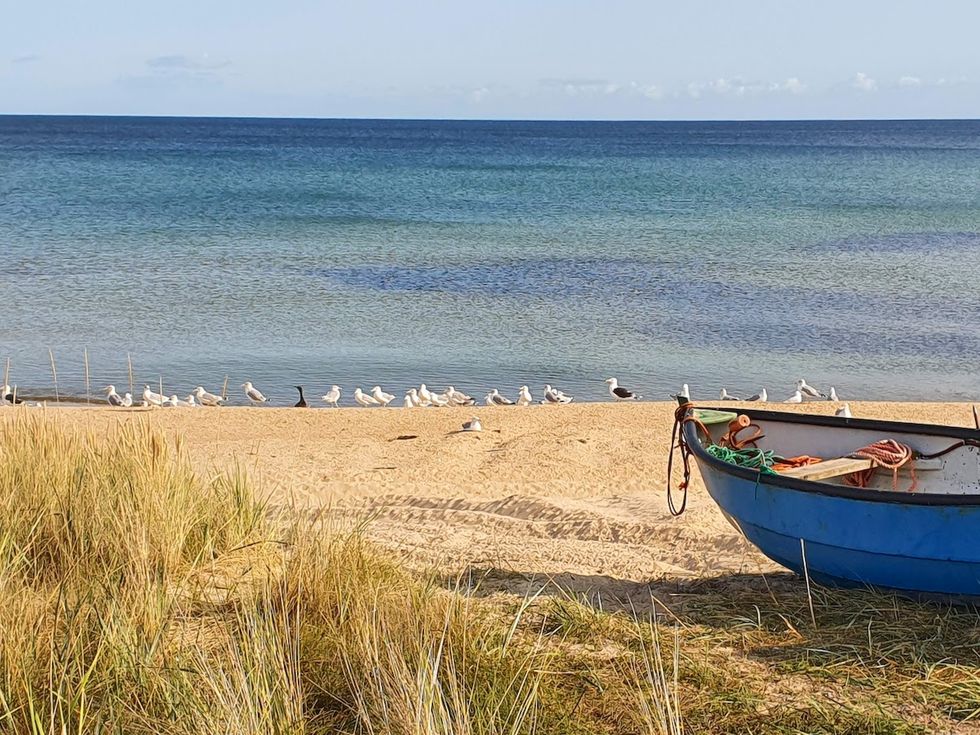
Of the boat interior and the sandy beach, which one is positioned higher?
the boat interior

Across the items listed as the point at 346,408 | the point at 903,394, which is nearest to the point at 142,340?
the point at 346,408

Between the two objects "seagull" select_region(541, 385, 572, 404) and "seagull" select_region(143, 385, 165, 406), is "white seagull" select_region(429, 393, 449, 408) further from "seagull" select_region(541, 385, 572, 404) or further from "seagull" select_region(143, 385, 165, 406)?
"seagull" select_region(143, 385, 165, 406)

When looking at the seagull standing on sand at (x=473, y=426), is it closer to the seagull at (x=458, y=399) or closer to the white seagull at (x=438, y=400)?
the white seagull at (x=438, y=400)

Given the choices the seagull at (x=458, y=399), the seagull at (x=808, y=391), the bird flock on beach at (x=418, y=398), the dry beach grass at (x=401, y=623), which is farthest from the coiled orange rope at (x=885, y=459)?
the seagull at (x=808, y=391)

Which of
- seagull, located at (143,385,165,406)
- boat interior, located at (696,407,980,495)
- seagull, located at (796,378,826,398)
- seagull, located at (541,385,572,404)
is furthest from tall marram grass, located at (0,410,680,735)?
seagull, located at (796,378,826,398)

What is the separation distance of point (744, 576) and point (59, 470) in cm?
360

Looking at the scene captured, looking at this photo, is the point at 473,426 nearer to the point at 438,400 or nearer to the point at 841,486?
the point at 438,400

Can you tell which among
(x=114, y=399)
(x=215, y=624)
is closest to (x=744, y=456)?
(x=215, y=624)

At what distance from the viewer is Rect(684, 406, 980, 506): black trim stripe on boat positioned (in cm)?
503

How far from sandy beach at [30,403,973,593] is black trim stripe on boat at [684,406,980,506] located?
80 centimetres

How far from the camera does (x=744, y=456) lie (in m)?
6.19

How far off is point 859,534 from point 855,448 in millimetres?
1273

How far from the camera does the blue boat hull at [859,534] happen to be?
200 inches

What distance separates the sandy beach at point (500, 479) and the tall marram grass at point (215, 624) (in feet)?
1.92
